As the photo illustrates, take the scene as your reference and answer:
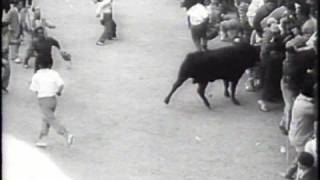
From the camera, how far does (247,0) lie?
17.5 meters

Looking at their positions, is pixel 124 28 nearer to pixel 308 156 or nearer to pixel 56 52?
pixel 56 52

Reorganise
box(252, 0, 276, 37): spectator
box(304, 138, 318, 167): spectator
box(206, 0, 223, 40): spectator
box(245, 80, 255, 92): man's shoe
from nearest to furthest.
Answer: box(304, 138, 318, 167): spectator → box(245, 80, 255, 92): man's shoe → box(252, 0, 276, 37): spectator → box(206, 0, 223, 40): spectator

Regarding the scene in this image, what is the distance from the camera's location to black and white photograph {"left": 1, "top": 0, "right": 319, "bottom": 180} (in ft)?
38.9

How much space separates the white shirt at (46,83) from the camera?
471 inches

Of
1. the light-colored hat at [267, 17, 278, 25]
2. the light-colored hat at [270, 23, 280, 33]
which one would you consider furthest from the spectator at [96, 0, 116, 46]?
the light-colored hat at [270, 23, 280, 33]

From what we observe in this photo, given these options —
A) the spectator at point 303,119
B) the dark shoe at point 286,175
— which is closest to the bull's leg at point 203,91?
the dark shoe at point 286,175

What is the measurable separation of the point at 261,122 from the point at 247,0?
4370 millimetres

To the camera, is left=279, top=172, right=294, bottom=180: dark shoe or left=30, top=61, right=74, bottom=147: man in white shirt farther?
left=30, top=61, right=74, bottom=147: man in white shirt

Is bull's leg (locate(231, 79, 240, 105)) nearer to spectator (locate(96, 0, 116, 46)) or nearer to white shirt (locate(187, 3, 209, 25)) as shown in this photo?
white shirt (locate(187, 3, 209, 25))

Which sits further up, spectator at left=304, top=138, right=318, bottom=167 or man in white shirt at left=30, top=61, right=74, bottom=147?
spectator at left=304, top=138, right=318, bottom=167

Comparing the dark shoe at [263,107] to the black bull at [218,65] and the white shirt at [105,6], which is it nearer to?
the black bull at [218,65]

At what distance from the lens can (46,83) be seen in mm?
11953

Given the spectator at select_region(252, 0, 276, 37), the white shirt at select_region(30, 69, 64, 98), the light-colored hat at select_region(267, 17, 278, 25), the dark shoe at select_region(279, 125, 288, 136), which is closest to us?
the white shirt at select_region(30, 69, 64, 98)

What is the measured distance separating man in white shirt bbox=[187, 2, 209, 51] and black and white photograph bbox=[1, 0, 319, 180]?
0.07 feet
